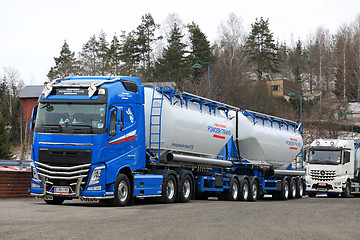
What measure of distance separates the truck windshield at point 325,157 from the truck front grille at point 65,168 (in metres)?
19.8

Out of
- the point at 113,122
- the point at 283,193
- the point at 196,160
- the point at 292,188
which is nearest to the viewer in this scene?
the point at 113,122

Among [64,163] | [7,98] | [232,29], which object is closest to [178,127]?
[64,163]

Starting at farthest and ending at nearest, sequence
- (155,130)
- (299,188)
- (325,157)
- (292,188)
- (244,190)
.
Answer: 1. (325,157)
2. (299,188)
3. (292,188)
4. (244,190)
5. (155,130)

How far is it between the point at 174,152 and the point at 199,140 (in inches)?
66.8

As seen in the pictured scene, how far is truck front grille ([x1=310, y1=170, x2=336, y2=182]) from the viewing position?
32.3 metres

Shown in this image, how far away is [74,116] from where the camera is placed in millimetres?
16203

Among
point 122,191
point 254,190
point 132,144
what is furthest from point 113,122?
point 254,190

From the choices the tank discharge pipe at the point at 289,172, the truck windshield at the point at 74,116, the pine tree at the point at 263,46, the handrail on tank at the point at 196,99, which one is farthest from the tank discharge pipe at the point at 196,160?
the pine tree at the point at 263,46

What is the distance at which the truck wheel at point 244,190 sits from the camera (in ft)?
79.2

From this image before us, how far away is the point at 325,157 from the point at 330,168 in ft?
2.32

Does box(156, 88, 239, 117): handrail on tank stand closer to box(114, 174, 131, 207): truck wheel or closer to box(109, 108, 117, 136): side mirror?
box(109, 108, 117, 136): side mirror

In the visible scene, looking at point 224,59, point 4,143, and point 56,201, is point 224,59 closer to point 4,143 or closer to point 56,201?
point 4,143

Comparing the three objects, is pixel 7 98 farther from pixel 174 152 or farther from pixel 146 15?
pixel 174 152

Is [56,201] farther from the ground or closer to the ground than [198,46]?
closer to the ground
